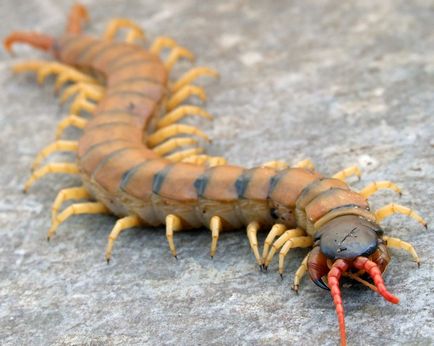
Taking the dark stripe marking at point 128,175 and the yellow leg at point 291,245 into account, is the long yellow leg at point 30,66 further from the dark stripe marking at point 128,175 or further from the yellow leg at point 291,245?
the yellow leg at point 291,245

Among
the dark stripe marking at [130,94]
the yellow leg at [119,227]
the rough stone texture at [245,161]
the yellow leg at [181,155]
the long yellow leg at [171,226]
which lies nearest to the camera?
the rough stone texture at [245,161]

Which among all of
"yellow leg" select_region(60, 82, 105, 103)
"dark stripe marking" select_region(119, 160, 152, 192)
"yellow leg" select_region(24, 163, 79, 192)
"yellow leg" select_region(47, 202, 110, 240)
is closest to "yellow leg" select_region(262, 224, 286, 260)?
"dark stripe marking" select_region(119, 160, 152, 192)

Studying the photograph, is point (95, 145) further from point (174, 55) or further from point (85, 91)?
point (174, 55)

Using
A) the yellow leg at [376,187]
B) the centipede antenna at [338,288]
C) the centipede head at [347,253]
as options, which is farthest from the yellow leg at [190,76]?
the centipede antenna at [338,288]

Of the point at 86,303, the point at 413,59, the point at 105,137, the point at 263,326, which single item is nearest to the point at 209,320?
the point at 263,326

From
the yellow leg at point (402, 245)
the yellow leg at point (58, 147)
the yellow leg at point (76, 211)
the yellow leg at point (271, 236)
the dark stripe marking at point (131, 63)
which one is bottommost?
the yellow leg at point (76, 211)

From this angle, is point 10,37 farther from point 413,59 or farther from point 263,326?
point 263,326

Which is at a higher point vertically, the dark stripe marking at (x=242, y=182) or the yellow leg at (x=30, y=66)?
the dark stripe marking at (x=242, y=182)
